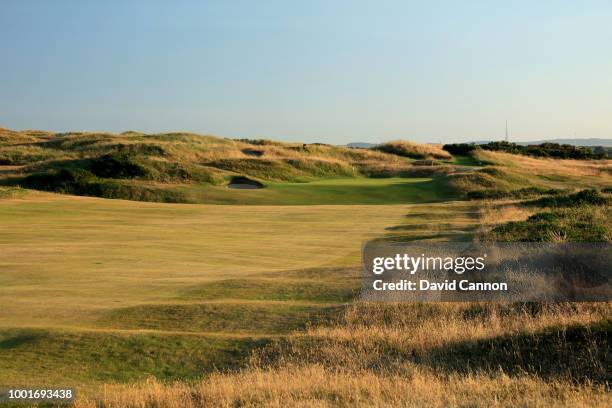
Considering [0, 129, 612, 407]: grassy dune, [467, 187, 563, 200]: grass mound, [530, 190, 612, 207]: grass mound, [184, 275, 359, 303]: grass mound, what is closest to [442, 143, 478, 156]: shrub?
[467, 187, 563, 200]: grass mound

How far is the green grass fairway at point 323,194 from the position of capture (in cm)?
3797

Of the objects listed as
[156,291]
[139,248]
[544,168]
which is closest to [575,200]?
[139,248]

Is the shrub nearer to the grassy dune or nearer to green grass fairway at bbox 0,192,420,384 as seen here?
the grassy dune

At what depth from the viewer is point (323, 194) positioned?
131 ft

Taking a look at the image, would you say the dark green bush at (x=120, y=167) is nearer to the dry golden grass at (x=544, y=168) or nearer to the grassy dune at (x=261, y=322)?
the grassy dune at (x=261, y=322)

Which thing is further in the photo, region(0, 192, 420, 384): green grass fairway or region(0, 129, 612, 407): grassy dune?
region(0, 192, 420, 384): green grass fairway

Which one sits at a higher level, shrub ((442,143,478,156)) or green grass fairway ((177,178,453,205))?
shrub ((442,143,478,156))

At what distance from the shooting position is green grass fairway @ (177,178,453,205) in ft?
125

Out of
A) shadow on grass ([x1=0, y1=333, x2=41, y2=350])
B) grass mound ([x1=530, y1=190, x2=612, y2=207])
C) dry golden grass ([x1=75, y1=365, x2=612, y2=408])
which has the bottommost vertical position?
shadow on grass ([x1=0, y1=333, x2=41, y2=350])

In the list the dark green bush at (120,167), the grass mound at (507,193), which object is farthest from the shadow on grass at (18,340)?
the dark green bush at (120,167)

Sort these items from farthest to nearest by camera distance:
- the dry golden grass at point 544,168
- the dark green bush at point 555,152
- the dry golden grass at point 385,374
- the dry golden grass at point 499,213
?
1. the dark green bush at point 555,152
2. the dry golden grass at point 544,168
3. the dry golden grass at point 499,213
4. the dry golden grass at point 385,374

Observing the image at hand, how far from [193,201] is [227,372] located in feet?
93.3

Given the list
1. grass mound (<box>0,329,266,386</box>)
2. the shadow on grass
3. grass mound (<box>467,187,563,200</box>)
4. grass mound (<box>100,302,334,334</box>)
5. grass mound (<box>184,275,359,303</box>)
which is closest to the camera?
grass mound (<box>0,329,266,386</box>)

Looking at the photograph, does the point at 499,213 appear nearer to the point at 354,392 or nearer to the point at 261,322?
the point at 261,322
